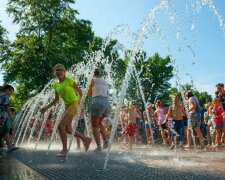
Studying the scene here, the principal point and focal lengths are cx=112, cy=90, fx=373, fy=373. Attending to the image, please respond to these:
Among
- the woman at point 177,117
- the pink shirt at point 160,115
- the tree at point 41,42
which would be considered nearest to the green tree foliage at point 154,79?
the tree at point 41,42

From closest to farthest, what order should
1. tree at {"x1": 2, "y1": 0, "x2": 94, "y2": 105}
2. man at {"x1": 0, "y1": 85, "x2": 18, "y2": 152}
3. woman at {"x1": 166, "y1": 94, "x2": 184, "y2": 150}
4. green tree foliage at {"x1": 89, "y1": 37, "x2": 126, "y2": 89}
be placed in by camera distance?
man at {"x1": 0, "y1": 85, "x2": 18, "y2": 152}
woman at {"x1": 166, "y1": 94, "x2": 184, "y2": 150}
tree at {"x1": 2, "y1": 0, "x2": 94, "y2": 105}
green tree foliage at {"x1": 89, "y1": 37, "x2": 126, "y2": 89}

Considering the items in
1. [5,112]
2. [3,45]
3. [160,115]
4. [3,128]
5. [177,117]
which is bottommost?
[3,128]

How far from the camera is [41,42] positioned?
1154 inches

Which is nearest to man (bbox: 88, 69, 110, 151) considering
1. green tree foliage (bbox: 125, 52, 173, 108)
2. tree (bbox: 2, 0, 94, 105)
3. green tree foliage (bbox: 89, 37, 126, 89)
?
tree (bbox: 2, 0, 94, 105)

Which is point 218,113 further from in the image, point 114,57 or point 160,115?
point 114,57

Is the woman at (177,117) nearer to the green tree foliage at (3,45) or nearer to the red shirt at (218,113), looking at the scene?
the red shirt at (218,113)

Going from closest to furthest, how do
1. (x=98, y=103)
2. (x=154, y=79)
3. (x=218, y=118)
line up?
(x=98, y=103)
(x=218, y=118)
(x=154, y=79)

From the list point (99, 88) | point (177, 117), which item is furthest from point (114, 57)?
point (99, 88)

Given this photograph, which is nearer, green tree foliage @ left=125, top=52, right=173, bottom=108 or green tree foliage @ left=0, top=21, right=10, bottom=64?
green tree foliage @ left=0, top=21, right=10, bottom=64

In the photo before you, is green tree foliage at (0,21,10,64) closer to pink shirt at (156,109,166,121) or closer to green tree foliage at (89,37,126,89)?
green tree foliage at (89,37,126,89)

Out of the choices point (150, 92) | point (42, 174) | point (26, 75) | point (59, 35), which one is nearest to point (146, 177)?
point (42, 174)

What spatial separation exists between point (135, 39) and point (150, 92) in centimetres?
3797

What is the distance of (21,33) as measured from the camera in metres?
30.5

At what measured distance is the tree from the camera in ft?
93.3
